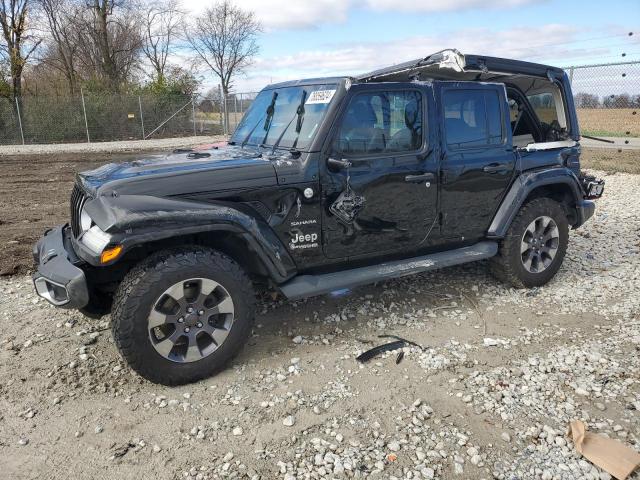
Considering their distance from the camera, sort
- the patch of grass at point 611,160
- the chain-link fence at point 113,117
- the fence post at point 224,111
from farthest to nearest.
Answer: the fence post at point 224,111
the chain-link fence at point 113,117
the patch of grass at point 611,160

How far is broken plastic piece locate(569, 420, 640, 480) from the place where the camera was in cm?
249

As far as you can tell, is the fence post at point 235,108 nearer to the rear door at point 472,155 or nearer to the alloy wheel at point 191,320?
the rear door at point 472,155

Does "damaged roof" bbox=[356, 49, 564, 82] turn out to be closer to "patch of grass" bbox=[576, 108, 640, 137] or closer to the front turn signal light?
the front turn signal light

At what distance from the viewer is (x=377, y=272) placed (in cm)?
392

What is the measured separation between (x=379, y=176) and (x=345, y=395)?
1.62m

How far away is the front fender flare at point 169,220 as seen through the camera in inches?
115

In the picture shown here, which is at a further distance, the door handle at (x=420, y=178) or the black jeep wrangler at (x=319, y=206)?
the door handle at (x=420, y=178)

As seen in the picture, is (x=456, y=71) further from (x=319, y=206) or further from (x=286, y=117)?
(x=319, y=206)

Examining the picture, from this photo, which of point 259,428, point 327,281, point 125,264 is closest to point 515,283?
point 327,281

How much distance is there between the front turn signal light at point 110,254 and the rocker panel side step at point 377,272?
113 cm

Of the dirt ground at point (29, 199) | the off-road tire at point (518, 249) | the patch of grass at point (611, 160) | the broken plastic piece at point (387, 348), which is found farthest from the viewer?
the patch of grass at point (611, 160)

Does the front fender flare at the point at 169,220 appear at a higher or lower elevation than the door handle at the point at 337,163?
lower

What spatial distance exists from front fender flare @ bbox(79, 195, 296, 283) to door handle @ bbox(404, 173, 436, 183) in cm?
125

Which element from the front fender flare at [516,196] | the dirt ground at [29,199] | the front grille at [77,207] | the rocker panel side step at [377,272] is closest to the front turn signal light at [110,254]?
the front grille at [77,207]
